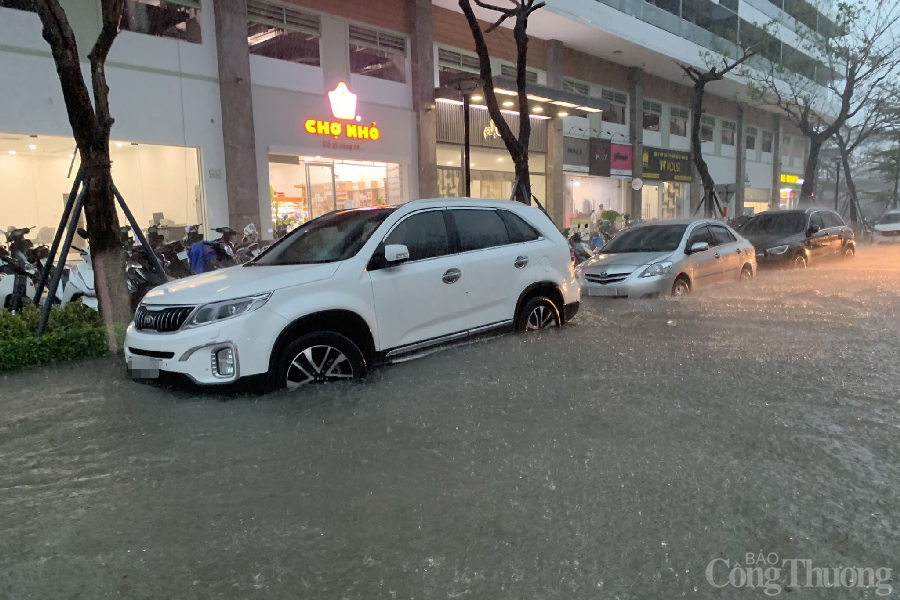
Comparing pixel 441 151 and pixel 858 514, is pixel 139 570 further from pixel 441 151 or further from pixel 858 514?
pixel 441 151

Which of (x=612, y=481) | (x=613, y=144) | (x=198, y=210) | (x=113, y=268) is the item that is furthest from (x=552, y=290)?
(x=613, y=144)

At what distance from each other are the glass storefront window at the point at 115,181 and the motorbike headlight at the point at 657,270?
10.1 meters

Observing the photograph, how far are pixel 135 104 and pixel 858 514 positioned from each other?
14008 mm

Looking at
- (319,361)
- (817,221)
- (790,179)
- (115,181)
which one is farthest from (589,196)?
(790,179)

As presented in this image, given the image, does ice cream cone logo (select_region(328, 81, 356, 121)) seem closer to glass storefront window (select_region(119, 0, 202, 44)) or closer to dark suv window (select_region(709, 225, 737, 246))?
glass storefront window (select_region(119, 0, 202, 44))

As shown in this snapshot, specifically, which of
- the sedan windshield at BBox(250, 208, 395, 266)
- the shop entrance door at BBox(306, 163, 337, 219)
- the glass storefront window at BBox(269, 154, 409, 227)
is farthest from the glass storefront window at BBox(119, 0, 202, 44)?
the sedan windshield at BBox(250, 208, 395, 266)

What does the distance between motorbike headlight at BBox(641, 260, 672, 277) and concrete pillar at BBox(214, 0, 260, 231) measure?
9647 millimetres

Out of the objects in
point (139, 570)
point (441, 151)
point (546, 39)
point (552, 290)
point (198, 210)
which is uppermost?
point (546, 39)

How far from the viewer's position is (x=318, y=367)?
4699 millimetres

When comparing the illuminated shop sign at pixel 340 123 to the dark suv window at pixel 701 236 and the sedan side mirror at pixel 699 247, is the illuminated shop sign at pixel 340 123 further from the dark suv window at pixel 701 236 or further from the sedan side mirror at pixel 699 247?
the sedan side mirror at pixel 699 247

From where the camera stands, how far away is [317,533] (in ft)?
9.07

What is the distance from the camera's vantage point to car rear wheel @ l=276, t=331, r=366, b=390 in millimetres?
4547

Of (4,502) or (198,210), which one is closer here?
(4,502)

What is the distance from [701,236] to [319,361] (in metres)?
7.35
